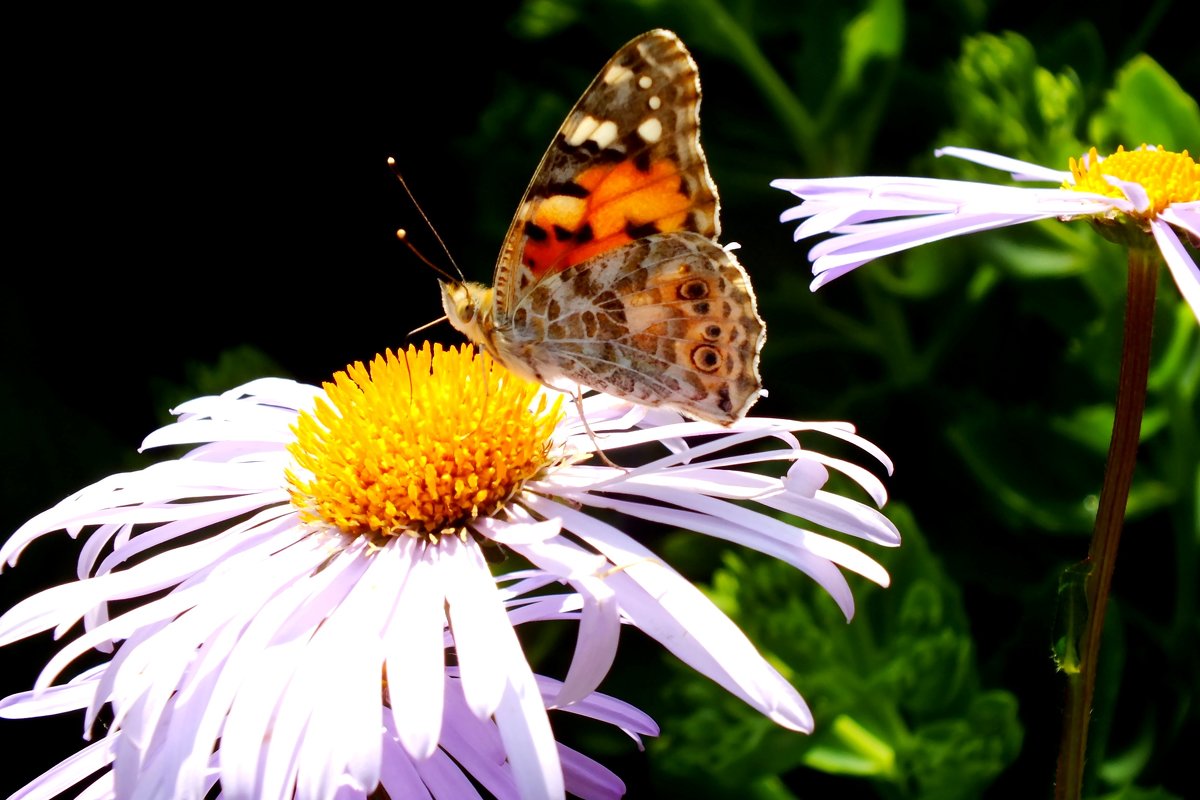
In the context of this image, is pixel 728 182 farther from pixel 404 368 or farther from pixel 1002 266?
pixel 404 368

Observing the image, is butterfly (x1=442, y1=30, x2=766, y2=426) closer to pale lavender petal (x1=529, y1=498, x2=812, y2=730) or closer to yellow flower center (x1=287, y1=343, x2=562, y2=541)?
yellow flower center (x1=287, y1=343, x2=562, y2=541)

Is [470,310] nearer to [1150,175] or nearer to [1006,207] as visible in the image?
[1006,207]

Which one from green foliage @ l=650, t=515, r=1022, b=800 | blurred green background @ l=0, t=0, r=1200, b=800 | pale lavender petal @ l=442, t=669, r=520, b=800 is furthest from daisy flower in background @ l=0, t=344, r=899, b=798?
blurred green background @ l=0, t=0, r=1200, b=800

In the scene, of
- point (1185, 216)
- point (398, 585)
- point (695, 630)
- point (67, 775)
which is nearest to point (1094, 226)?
point (1185, 216)

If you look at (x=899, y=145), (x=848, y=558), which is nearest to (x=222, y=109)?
(x=899, y=145)

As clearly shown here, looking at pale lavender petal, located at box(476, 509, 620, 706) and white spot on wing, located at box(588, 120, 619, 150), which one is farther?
white spot on wing, located at box(588, 120, 619, 150)

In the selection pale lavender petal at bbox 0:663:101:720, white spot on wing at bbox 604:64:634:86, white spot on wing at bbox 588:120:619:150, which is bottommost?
pale lavender petal at bbox 0:663:101:720
